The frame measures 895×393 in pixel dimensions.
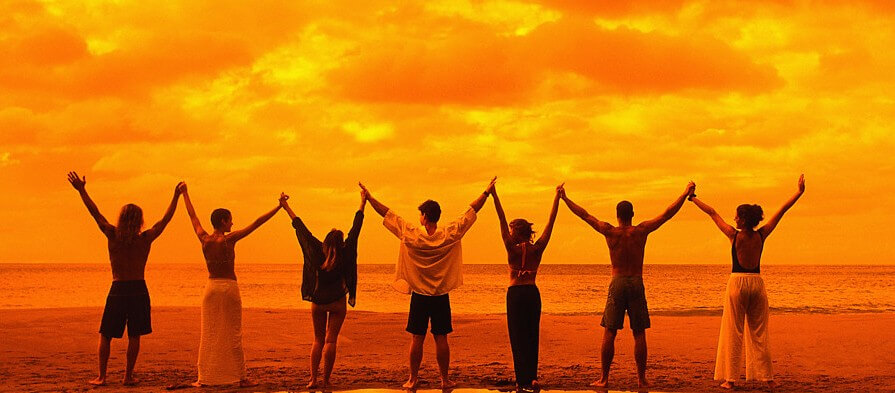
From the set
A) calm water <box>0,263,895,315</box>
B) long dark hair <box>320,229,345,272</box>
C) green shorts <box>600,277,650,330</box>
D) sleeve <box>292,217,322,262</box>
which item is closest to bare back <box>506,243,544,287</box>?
green shorts <box>600,277,650,330</box>

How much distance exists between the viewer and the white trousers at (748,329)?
34.8ft

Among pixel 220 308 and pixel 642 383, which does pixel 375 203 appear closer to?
pixel 220 308

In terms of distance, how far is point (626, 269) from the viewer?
1065 centimetres

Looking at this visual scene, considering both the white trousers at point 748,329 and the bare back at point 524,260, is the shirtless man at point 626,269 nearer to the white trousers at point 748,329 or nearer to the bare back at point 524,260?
the bare back at point 524,260

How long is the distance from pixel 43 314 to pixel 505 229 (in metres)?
16.0

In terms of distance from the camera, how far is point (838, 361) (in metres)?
13.9

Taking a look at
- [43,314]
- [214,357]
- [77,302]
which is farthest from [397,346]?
[77,302]

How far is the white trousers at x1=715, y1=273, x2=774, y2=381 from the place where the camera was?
10617mm

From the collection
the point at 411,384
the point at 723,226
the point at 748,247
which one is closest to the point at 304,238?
the point at 411,384

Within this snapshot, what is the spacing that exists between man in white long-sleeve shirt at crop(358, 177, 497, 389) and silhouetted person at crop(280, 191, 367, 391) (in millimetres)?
549

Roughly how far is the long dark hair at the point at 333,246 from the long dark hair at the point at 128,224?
2.35 m

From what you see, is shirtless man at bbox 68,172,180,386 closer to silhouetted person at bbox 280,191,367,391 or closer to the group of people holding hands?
the group of people holding hands

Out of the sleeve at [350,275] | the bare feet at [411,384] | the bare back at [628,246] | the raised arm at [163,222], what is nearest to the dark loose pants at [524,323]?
the bare back at [628,246]

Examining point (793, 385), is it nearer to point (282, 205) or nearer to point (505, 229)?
point (505, 229)
